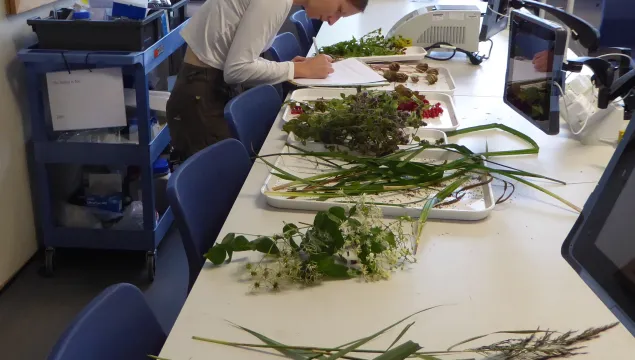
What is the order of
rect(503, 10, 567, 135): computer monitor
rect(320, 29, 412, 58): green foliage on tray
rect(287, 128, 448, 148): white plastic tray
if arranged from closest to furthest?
1. rect(503, 10, 567, 135): computer monitor
2. rect(287, 128, 448, 148): white plastic tray
3. rect(320, 29, 412, 58): green foliage on tray

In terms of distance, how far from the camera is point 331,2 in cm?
232

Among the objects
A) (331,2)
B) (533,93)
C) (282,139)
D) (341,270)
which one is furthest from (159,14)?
(341,270)

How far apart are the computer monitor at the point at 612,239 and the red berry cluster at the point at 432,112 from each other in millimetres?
1240

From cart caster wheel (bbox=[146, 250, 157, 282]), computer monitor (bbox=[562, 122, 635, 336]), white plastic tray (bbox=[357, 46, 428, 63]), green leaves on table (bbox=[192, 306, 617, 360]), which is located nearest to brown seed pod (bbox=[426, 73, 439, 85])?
white plastic tray (bbox=[357, 46, 428, 63])

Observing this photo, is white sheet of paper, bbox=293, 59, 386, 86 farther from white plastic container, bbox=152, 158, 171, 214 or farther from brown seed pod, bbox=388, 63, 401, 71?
white plastic container, bbox=152, 158, 171, 214

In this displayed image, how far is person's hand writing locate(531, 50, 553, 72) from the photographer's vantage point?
164cm

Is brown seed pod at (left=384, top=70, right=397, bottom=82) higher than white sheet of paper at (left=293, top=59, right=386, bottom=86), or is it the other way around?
white sheet of paper at (left=293, top=59, right=386, bottom=86)

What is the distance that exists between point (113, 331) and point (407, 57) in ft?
6.78

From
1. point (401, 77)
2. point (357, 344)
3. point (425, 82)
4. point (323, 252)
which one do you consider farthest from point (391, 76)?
point (357, 344)

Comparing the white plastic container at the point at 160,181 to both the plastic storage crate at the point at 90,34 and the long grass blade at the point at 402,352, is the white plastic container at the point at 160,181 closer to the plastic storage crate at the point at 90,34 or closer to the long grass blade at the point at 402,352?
the plastic storage crate at the point at 90,34

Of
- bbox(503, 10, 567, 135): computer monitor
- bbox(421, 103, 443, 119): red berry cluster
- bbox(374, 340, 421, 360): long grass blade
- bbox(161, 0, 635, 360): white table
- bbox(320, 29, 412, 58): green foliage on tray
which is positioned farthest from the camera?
bbox(320, 29, 412, 58): green foliage on tray

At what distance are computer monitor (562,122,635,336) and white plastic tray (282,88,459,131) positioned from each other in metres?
1.20

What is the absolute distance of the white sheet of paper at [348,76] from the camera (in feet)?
7.72

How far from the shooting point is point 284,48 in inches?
122
